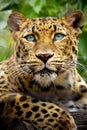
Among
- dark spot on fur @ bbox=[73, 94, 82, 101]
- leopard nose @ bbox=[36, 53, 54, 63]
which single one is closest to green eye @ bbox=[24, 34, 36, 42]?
leopard nose @ bbox=[36, 53, 54, 63]

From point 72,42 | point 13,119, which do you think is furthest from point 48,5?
point 13,119

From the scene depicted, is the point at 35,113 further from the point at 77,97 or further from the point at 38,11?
the point at 38,11

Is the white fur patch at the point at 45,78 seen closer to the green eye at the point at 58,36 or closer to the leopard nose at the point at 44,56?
the leopard nose at the point at 44,56

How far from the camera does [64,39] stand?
21.9ft

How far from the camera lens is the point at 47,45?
21.1 feet

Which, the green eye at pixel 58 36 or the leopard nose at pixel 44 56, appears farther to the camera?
the green eye at pixel 58 36

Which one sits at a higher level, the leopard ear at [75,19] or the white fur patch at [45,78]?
the leopard ear at [75,19]

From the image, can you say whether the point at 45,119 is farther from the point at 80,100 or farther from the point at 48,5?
the point at 48,5

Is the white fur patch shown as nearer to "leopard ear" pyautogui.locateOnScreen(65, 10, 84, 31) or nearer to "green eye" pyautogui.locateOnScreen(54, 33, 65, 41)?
"green eye" pyautogui.locateOnScreen(54, 33, 65, 41)

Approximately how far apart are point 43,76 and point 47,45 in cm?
28

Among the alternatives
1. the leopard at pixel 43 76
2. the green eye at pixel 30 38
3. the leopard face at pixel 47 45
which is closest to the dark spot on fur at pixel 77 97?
the leopard at pixel 43 76

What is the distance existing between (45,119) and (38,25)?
39.2 inches

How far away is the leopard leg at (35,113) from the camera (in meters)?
5.98

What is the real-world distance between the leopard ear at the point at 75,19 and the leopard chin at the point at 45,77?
69cm
